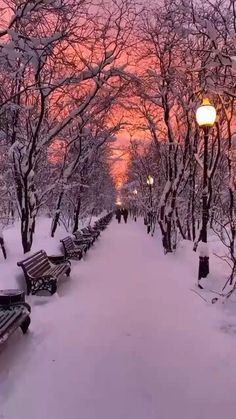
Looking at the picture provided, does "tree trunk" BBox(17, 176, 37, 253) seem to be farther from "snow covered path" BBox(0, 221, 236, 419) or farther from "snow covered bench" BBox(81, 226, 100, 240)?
"snow covered bench" BBox(81, 226, 100, 240)

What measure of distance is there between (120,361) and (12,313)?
1694 millimetres

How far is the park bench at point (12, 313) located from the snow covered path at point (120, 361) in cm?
31

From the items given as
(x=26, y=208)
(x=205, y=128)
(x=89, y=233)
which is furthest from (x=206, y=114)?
(x=89, y=233)

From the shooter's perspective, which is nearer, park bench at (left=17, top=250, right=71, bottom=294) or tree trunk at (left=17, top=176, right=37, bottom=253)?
park bench at (left=17, top=250, right=71, bottom=294)

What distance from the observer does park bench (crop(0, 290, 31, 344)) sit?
16.5ft

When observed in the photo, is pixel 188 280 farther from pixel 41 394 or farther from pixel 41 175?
pixel 41 175

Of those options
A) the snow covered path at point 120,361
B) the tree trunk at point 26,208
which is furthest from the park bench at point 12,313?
the tree trunk at point 26,208

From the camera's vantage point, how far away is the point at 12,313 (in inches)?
224

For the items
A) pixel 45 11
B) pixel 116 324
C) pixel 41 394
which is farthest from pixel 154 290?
pixel 45 11

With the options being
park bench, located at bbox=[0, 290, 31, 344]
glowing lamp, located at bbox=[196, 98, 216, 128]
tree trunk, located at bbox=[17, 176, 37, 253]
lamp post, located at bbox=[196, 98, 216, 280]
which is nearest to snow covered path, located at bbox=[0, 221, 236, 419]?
park bench, located at bbox=[0, 290, 31, 344]

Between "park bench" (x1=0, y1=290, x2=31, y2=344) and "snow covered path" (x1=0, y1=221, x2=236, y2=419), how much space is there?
12.1 inches

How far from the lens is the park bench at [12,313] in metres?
5.04

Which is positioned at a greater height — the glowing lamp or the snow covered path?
the glowing lamp

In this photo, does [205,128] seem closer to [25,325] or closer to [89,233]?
[25,325]
